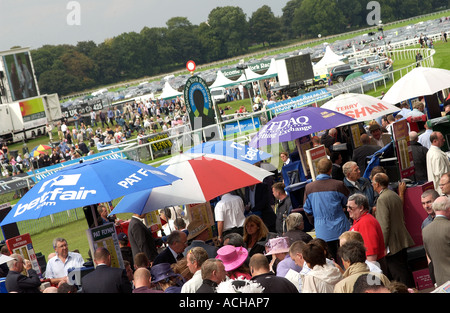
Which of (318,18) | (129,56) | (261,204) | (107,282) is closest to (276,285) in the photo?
(107,282)

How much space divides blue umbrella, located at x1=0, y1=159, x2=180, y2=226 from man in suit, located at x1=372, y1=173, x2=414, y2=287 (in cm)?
250

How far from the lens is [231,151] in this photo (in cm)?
1055

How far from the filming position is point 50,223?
1691cm

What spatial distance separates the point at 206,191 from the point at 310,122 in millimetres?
2788

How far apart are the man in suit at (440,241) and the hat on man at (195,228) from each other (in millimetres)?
3929

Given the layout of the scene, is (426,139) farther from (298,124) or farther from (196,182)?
(196,182)

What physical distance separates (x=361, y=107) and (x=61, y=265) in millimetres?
6086

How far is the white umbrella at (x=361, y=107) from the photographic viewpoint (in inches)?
451

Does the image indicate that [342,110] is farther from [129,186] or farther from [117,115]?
[117,115]

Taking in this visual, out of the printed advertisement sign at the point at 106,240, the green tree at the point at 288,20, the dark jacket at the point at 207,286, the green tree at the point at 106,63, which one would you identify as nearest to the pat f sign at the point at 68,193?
the printed advertisement sign at the point at 106,240

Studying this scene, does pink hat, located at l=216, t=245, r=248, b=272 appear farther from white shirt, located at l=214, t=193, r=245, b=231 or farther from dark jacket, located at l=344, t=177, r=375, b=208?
white shirt, located at l=214, t=193, r=245, b=231

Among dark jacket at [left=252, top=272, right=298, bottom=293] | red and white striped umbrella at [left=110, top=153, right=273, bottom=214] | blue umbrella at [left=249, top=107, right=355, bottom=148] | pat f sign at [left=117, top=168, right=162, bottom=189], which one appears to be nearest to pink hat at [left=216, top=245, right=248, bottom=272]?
dark jacket at [left=252, top=272, right=298, bottom=293]

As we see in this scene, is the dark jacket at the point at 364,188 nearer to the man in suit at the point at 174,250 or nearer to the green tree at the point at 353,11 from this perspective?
the man in suit at the point at 174,250
